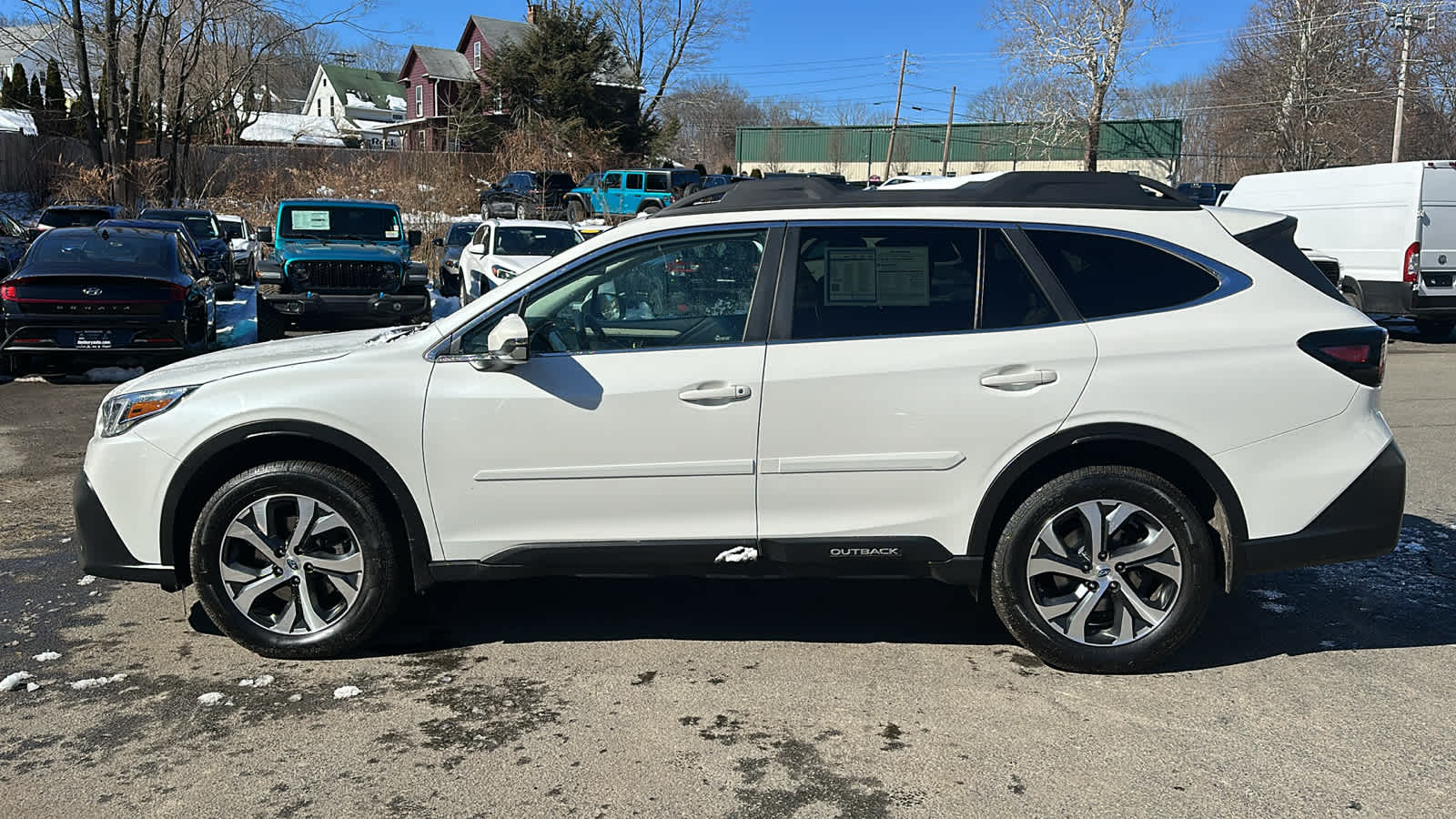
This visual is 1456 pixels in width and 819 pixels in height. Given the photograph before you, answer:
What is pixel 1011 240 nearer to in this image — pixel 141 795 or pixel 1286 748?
pixel 1286 748

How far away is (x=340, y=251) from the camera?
48.5 ft

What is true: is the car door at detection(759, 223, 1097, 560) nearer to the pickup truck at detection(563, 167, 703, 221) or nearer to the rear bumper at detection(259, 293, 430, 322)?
the rear bumper at detection(259, 293, 430, 322)

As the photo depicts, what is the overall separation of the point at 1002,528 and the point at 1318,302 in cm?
150

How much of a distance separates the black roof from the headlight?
2069 mm

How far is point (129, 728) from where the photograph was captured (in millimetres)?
3963

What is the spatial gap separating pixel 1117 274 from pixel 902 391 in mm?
1004

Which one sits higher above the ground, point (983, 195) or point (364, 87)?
point (364, 87)

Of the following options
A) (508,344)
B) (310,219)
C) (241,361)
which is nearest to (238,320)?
(310,219)

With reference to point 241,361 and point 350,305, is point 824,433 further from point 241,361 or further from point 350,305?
point 350,305

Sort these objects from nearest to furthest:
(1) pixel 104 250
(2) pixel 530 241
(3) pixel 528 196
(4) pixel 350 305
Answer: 1. (1) pixel 104 250
2. (4) pixel 350 305
3. (2) pixel 530 241
4. (3) pixel 528 196

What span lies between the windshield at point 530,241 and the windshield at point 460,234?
19.3 ft

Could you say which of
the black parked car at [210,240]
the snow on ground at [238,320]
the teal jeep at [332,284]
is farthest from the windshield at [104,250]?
the black parked car at [210,240]

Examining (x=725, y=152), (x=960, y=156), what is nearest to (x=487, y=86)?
(x=960, y=156)

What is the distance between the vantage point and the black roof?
4.59m
